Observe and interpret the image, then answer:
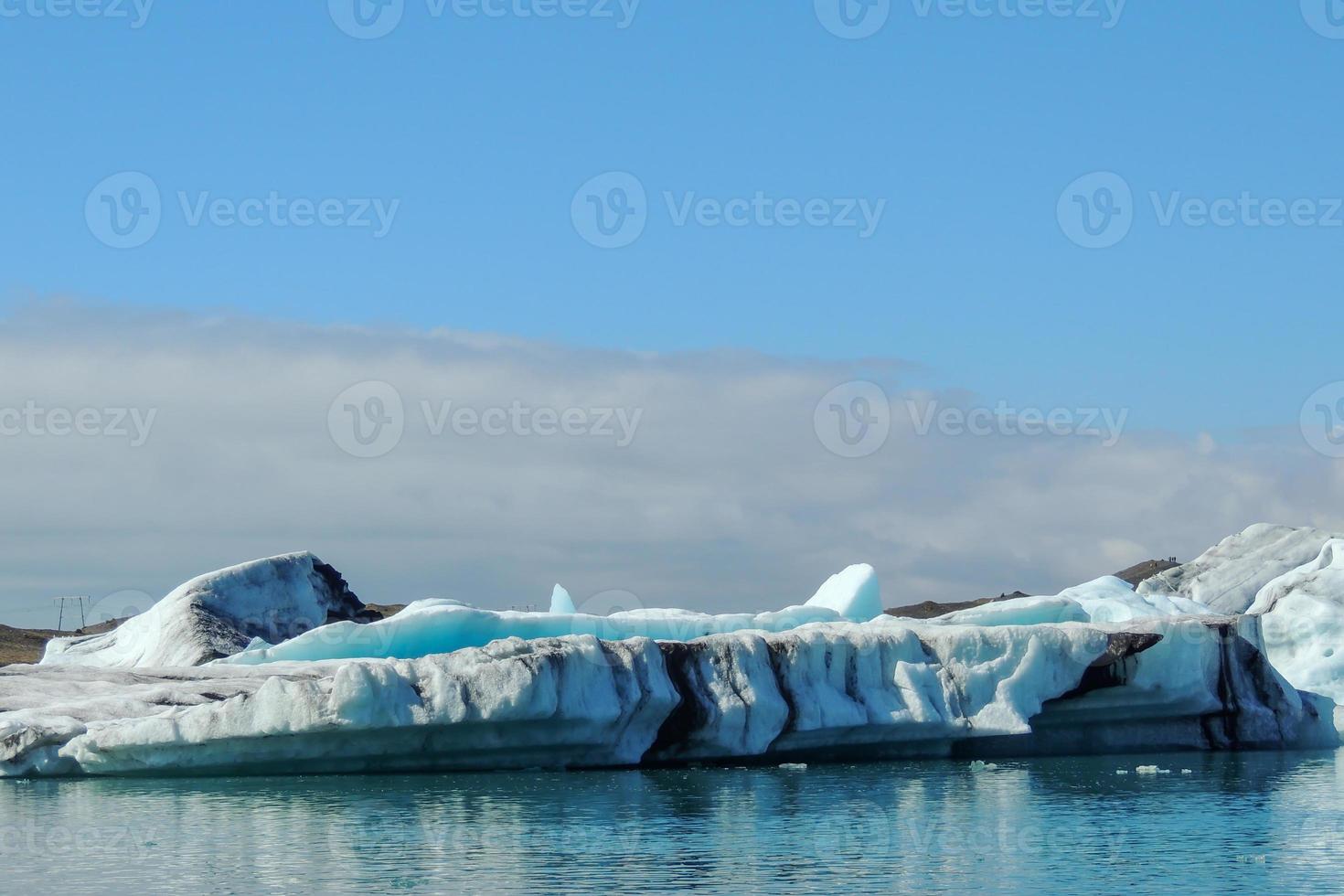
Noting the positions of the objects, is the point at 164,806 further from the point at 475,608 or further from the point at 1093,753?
the point at 1093,753

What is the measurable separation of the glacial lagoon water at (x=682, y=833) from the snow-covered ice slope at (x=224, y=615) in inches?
366

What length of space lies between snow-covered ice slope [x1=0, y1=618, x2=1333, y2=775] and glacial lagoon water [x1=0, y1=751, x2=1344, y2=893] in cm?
54

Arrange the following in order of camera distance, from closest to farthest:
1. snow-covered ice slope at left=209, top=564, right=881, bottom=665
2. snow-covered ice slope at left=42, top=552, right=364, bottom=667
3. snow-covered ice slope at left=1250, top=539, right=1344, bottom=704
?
1. snow-covered ice slope at left=209, top=564, right=881, bottom=665
2. snow-covered ice slope at left=42, top=552, right=364, bottom=667
3. snow-covered ice slope at left=1250, top=539, right=1344, bottom=704

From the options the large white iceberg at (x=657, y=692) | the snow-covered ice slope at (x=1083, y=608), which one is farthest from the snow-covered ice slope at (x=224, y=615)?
the snow-covered ice slope at (x=1083, y=608)

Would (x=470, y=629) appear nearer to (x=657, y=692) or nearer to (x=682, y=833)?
(x=657, y=692)

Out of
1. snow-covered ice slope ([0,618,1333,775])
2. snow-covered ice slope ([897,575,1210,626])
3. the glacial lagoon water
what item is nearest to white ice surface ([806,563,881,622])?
snow-covered ice slope ([897,575,1210,626])

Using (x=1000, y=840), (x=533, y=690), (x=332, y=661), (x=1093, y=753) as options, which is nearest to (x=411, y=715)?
(x=533, y=690)

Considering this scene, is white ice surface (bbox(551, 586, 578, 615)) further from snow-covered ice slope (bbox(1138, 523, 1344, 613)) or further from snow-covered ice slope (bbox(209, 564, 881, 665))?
snow-covered ice slope (bbox(1138, 523, 1344, 613))

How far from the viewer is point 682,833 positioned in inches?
710

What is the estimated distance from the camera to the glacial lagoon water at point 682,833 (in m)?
15.3

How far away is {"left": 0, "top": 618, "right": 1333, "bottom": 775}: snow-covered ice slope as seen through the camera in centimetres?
2281

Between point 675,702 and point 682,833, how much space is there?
22.0 ft

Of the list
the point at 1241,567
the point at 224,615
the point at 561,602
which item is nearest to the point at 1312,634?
the point at 1241,567

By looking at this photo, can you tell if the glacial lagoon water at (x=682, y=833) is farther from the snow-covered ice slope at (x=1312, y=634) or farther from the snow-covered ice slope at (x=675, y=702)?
the snow-covered ice slope at (x=1312, y=634)
